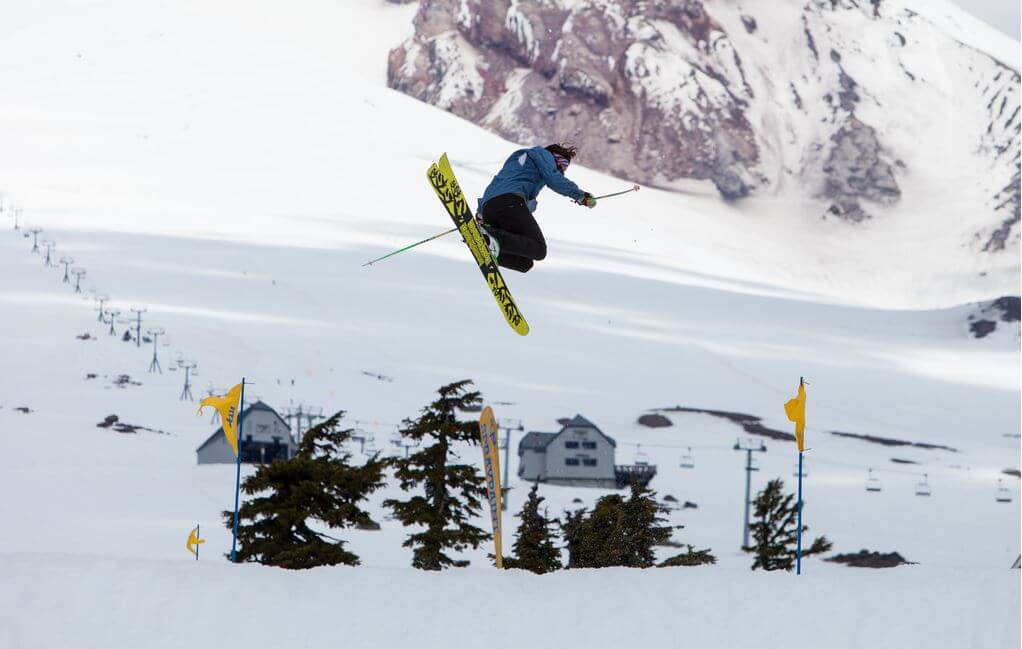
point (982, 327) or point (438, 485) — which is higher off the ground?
point (982, 327)

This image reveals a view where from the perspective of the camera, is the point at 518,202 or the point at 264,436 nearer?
the point at 518,202

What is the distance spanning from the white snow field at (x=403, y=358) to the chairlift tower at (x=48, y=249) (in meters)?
1.45

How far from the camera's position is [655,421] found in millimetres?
66688

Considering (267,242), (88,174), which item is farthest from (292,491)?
(88,174)

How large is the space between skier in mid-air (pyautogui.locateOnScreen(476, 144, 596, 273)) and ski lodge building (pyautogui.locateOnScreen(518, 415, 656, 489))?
39.5 metres

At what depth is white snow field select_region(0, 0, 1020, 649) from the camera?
17.4 metres

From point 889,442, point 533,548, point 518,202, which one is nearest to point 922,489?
point 889,442

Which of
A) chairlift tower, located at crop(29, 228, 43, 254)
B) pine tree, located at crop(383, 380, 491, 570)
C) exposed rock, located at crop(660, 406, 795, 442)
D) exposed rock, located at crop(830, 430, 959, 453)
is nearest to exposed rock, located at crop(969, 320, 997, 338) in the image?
exposed rock, located at crop(830, 430, 959, 453)

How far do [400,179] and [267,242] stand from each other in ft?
109

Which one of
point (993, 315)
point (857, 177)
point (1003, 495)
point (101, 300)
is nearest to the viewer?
point (1003, 495)

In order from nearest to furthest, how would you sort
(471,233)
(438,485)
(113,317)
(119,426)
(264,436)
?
(471,233) < (438,485) < (119,426) < (264,436) < (113,317)

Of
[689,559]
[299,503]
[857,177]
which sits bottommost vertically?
[689,559]

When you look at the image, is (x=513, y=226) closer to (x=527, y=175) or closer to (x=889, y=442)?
(x=527, y=175)

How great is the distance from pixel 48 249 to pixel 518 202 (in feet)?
264
